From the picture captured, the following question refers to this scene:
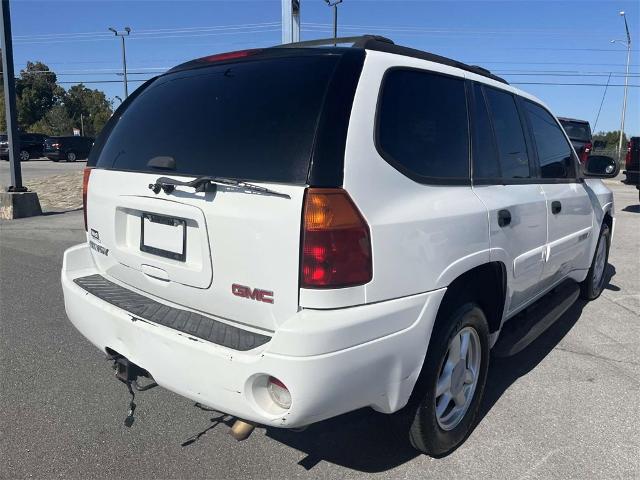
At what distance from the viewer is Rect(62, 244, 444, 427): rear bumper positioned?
6.47 feet

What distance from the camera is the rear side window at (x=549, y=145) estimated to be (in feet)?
12.5

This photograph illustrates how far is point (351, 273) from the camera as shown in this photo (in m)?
2.06

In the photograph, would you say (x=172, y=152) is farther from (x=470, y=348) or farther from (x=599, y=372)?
(x=599, y=372)

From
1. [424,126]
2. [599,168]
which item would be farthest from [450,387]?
[599,168]

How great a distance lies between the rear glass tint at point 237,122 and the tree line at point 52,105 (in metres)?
63.7

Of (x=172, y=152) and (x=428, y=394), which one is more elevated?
(x=172, y=152)

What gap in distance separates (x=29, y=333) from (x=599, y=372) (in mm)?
4298

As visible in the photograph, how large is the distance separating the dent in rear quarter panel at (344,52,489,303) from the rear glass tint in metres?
0.18

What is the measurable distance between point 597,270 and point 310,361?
14.9 feet

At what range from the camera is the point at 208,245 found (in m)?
2.27

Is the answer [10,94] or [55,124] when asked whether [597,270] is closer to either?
[10,94]

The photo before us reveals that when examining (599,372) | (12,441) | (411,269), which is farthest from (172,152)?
(599,372)

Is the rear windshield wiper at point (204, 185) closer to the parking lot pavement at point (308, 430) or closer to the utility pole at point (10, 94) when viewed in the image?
the parking lot pavement at point (308, 430)

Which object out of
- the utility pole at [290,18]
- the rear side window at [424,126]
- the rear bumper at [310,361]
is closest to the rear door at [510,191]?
the rear side window at [424,126]
